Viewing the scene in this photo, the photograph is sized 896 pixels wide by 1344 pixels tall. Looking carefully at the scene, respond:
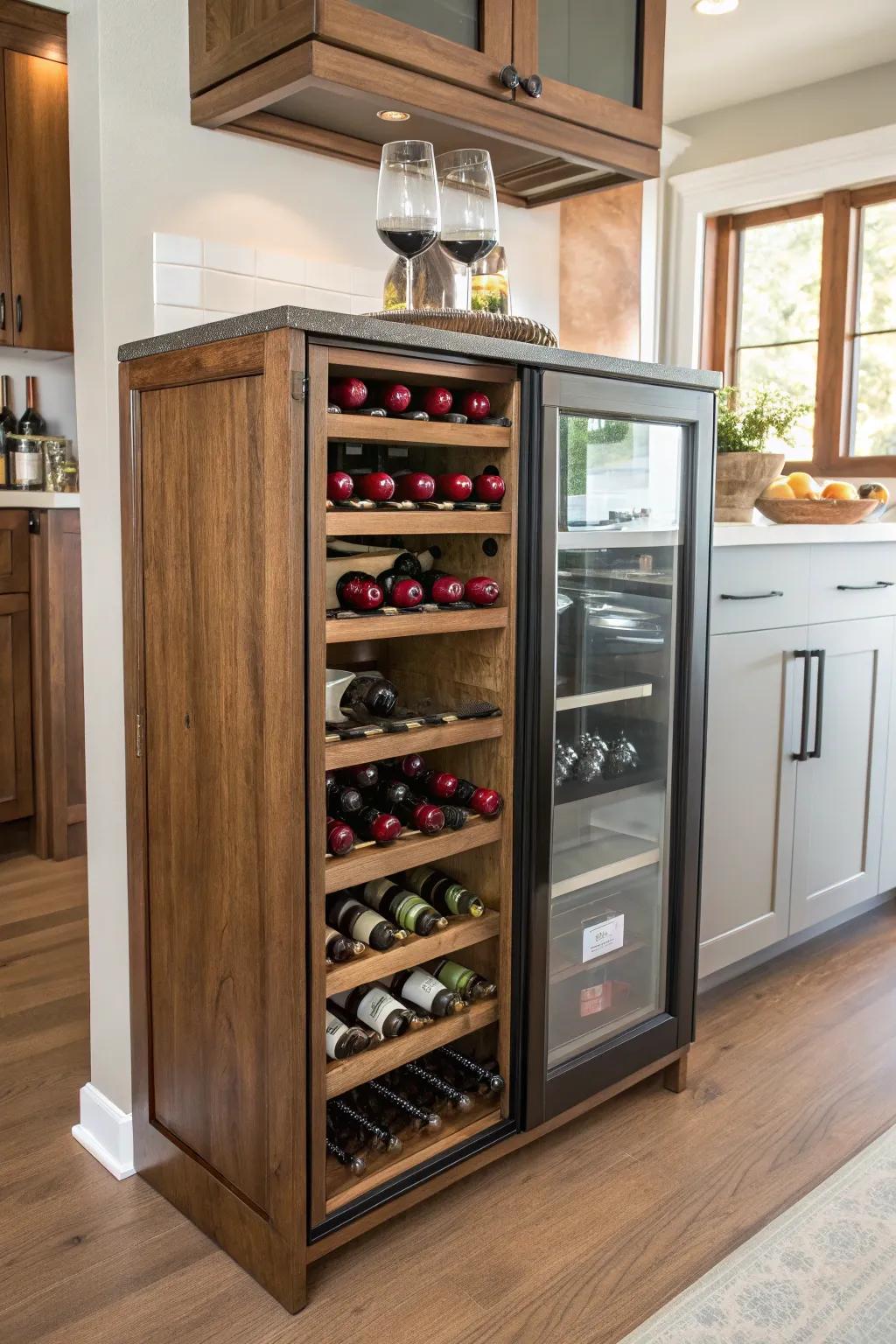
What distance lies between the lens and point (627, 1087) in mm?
2104

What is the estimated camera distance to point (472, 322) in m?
1.69

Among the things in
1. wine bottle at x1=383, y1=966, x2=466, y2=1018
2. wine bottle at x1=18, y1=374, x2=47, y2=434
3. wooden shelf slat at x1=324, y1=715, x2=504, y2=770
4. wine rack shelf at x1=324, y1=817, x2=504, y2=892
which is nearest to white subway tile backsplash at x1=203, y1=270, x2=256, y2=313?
wooden shelf slat at x1=324, y1=715, x2=504, y2=770

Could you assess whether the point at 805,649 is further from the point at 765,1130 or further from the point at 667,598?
the point at 765,1130

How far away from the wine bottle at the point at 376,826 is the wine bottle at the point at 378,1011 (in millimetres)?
236

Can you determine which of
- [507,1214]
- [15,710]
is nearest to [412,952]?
[507,1214]

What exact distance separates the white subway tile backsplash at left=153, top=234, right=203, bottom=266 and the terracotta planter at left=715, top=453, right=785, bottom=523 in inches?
56.0

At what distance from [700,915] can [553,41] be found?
166 centimetres

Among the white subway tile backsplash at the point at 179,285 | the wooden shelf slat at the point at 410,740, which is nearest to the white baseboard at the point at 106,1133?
the wooden shelf slat at the point at 410,740

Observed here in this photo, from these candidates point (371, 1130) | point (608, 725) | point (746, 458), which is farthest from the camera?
point (746, 458)

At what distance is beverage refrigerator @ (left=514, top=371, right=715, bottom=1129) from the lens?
176 cm

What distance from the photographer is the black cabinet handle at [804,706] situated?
8.29 ft

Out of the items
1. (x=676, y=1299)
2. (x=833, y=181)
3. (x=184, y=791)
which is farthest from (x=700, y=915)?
(x=833, y=181)

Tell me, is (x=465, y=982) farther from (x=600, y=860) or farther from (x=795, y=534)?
(x=795, y=534)

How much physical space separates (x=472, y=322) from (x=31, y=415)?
8.13ft
